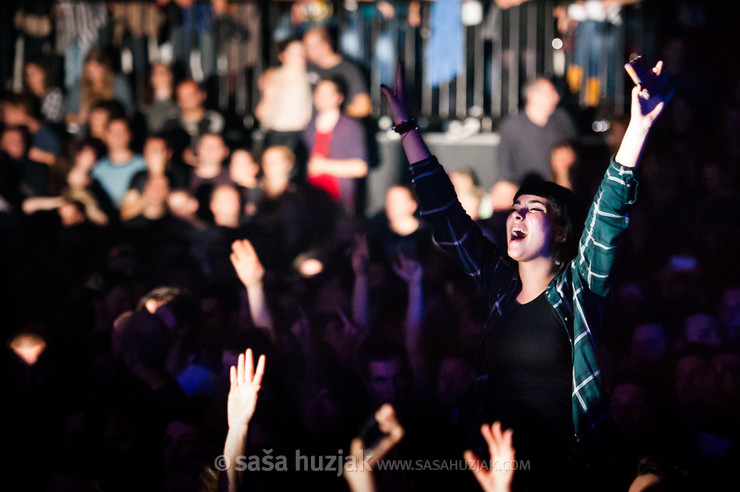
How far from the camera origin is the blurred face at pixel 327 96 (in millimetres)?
6113

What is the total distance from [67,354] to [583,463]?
105 inches

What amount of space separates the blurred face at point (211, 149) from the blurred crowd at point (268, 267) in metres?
0.01

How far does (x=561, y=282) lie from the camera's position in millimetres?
2742

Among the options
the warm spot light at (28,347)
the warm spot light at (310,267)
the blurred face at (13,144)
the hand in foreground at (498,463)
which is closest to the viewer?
the hand in foreground at (498,463)

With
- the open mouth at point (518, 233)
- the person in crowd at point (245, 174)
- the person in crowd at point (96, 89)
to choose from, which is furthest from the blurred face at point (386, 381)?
the person in crowd at point (96, 89)

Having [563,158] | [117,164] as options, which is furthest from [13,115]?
[563,158]

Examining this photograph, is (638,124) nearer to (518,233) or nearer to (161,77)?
(518,233)

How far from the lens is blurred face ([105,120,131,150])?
6.53 meters

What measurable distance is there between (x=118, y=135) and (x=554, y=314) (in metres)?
4.63

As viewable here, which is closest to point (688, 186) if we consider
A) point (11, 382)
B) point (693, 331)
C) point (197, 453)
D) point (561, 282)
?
point (693, 331)

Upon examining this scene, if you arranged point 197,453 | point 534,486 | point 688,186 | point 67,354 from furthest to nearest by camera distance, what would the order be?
point 688,186 < point 67,354 < point 197,453 < point 534,486

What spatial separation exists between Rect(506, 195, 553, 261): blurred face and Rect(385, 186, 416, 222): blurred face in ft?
9.10

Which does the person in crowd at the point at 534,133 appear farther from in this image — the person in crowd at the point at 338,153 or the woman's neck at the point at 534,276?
the woman's neck at the point at 534,276

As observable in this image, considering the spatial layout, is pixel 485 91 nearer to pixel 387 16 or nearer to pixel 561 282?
pixel 387 16
